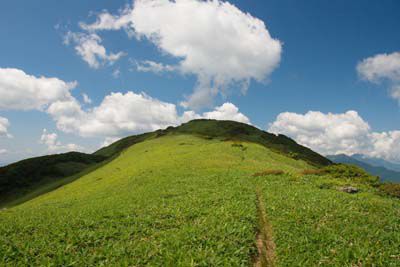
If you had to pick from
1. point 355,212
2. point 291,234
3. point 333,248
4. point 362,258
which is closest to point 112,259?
point 291,234

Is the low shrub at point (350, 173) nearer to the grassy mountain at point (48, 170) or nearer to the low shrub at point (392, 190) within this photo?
the low shrub at point (392, 190)

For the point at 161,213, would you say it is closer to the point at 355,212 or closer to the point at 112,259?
the point at 112,259

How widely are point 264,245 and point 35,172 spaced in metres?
104

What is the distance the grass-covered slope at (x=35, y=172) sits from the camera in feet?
267

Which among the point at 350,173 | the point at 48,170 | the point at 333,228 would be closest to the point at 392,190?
the point at 350,173

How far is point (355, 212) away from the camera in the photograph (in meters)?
18.6

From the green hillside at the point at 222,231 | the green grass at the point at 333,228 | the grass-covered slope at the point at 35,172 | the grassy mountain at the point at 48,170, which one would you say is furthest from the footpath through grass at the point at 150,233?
the grass-covered slope at the point at 35,172

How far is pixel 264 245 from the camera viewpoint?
14.9 m

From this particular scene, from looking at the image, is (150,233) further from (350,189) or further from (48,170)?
(48,170)

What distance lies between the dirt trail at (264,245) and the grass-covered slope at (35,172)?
273ft

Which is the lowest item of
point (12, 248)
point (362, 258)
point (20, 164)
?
point (362, 258)

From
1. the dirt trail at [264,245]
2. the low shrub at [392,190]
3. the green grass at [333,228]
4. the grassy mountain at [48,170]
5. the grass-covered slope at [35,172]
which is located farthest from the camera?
the grass-covered slope at [35,172]

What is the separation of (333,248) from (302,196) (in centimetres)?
1043

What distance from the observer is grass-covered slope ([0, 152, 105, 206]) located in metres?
81.3
